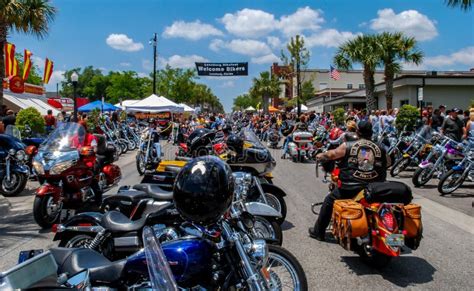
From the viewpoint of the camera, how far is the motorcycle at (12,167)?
31.1 ft

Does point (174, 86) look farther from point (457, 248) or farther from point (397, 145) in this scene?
point (457, 248)

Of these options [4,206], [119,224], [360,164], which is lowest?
[4,206]

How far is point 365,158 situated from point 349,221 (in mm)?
916

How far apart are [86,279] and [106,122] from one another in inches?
732

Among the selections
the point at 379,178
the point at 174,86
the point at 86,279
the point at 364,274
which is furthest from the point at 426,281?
the point at 174,86

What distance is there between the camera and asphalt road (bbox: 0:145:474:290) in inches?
183

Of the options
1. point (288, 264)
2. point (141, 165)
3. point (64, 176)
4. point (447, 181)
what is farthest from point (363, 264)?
point (141, 165)

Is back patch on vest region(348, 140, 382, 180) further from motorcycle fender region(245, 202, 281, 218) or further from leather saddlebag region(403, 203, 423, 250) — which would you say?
motorcycle fender region(245, 202, 281, 218)

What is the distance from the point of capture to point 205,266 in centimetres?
277

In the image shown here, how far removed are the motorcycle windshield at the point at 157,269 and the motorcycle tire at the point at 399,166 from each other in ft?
35.2

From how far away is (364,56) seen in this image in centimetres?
2612

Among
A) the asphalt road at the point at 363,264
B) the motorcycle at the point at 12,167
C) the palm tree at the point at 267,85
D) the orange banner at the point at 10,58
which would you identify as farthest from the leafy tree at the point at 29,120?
the palm tree at the point at 267,85

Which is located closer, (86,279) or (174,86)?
(86,279)

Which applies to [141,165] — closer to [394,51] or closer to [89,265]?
[89,265]
